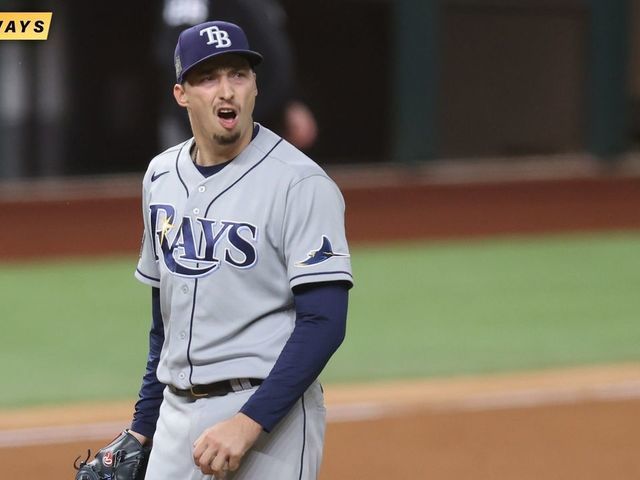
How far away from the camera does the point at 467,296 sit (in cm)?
929

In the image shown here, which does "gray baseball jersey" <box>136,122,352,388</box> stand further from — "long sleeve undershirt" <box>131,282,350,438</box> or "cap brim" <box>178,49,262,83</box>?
"cap brim" <box>178,49,262,83</box>

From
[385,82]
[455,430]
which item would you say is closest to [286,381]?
[455,430]

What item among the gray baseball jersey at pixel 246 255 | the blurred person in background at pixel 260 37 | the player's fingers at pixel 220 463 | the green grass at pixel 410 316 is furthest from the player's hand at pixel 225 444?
the green grass at pixel 410 316

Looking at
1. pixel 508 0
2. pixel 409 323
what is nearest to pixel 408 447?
pixel 409 323

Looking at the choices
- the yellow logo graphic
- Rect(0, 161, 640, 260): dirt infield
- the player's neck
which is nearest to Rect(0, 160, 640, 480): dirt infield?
the player's neck

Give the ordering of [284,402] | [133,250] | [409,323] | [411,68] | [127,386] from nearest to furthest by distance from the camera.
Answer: [284,402]
[127,386]
[409,323]
[133,250]
[411,68]

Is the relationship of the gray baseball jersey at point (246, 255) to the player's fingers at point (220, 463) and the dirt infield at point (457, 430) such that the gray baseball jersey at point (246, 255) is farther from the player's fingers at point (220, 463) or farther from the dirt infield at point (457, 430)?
the dirt infield at point (457, 430)

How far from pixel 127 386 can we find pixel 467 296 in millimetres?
3142

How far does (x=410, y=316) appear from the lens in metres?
8.66

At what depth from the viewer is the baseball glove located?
3.34 metres

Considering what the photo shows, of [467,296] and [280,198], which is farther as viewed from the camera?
[467,296]

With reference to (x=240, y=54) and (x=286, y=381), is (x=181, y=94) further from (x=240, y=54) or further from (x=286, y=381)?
(x=286, y=381)

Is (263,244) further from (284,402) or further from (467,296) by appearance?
(467,296)

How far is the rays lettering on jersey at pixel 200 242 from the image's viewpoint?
3.03 meters
